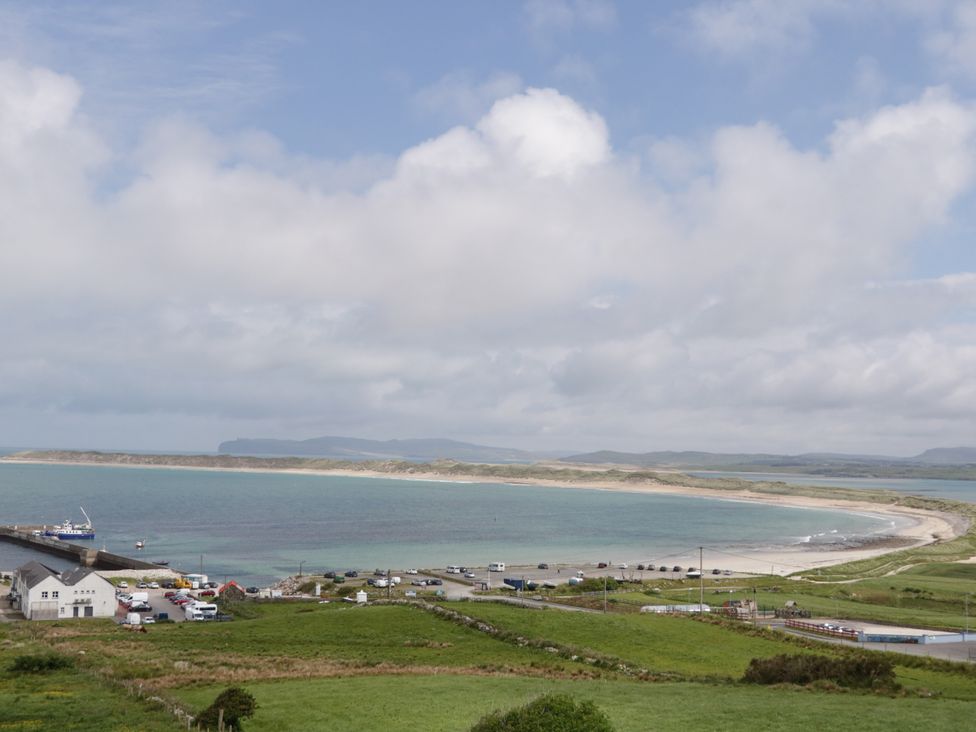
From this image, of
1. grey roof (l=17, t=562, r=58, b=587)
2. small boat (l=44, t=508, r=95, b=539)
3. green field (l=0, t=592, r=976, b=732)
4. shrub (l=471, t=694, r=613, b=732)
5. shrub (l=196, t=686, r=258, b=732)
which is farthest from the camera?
small boat (l=44, t=508, r=95, b=539)

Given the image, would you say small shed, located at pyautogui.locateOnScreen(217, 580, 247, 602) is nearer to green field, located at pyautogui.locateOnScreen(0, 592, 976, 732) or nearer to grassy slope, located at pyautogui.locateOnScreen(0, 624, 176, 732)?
green field, located at pyautogui.locateOnScreen(0, 592, 976, 732)

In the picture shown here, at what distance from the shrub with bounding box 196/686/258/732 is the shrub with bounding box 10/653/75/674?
37.6ft

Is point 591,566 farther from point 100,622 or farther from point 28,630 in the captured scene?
point 28,630

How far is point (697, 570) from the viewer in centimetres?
9006

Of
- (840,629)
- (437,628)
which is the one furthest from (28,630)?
(840,629)

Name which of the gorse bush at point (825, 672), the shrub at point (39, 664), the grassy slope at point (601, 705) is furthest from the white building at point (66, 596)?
the gorse bush at point (825, 672)

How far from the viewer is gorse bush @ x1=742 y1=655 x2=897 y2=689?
29.7 metres

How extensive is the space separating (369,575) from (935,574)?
58.1 metres

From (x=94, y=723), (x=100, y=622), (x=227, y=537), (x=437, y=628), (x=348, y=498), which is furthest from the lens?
(x=348, y=498)

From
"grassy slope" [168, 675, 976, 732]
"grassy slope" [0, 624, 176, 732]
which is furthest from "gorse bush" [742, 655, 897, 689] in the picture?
"grassy slope" [0, 624, 176, 732]

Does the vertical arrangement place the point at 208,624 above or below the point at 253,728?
below

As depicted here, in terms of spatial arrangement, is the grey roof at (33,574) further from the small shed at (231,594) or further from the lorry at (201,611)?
the small shed at (231,594)

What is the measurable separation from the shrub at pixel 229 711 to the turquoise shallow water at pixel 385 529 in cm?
6034

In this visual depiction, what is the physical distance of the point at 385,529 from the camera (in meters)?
129
